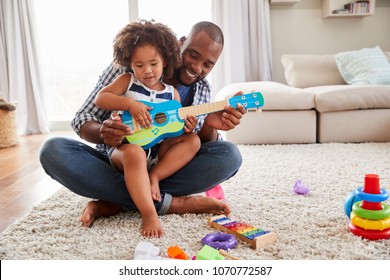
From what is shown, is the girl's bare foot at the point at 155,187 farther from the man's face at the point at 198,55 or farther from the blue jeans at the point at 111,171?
the man's face at the point at 198,55

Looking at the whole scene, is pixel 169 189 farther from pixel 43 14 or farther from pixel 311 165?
pixel 43 14

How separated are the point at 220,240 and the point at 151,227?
21cm

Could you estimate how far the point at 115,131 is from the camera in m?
1.31

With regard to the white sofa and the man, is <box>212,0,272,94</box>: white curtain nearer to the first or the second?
the white sofa

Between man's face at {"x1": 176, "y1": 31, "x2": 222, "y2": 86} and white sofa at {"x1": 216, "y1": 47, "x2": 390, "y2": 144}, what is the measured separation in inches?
56.6

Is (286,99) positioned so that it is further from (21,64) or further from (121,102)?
(21,64)

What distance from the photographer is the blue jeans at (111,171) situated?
138 centimetres

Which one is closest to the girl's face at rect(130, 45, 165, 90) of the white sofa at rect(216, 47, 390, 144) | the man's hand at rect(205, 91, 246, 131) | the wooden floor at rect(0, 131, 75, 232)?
the man's hand at rect(205, 91, 246, 131)

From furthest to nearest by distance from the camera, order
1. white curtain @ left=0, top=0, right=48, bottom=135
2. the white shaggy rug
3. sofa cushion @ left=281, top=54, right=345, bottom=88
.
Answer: white curtain @ left=0, top=0, right=48, bottom=135
sofa cushion @ left=281, top=54, right=345, bottom=88
the white shaggy rug

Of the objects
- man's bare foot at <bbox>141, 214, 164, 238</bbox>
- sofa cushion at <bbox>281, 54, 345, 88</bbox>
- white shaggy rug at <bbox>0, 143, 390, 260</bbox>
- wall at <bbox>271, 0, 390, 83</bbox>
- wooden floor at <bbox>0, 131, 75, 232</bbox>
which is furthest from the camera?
wall at <bbox>271, 0, 390, 83</bbox>

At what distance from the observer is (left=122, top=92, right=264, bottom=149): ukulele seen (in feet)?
4.50

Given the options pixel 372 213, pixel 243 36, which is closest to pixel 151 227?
pixel 372 213

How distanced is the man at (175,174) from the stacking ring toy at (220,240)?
0.24m
